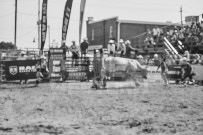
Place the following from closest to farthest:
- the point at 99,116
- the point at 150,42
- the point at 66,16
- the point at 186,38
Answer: the point at 99,116 → the point at 66,16 → the point at 186,38 → the point at 150,42

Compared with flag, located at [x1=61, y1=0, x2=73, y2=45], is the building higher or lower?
higher

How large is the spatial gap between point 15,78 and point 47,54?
7.36ft

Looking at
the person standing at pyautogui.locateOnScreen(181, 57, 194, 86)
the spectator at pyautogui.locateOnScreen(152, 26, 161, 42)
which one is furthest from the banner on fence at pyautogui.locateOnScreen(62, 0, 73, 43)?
the spectator at pyautogui.locateOnScreen(152, 26, 161, 42)

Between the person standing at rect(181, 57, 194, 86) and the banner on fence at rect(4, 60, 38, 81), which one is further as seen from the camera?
the person standing at rect(181, 57, 194, 86)

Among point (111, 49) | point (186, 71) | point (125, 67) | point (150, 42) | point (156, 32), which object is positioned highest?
point (156, 32)

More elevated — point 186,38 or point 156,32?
point 156,32

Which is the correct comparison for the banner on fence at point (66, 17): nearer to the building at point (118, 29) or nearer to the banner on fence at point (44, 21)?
the banner on fence at point (44, 21)

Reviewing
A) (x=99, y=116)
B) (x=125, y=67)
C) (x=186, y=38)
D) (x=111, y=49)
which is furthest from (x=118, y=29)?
(x=99, y=116)

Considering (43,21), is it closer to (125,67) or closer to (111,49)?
(111,49)

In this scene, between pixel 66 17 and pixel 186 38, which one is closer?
pixel 66 17

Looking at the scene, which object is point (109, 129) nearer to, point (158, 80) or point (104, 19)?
point (158, 80)

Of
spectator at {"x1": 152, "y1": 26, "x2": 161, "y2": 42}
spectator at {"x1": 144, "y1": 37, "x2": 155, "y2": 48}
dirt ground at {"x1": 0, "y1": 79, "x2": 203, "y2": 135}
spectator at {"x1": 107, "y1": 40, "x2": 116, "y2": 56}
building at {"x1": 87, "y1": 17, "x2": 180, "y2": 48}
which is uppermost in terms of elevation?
building at {"x1": 87, "y1": 17, "x2": 180, "y2": 48}

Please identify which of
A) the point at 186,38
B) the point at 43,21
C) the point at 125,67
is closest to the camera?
the point at 125,67

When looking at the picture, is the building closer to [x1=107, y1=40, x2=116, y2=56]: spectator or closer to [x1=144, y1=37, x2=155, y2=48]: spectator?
[x1=144, y1=37, x2=155, y2=48]: spectator
